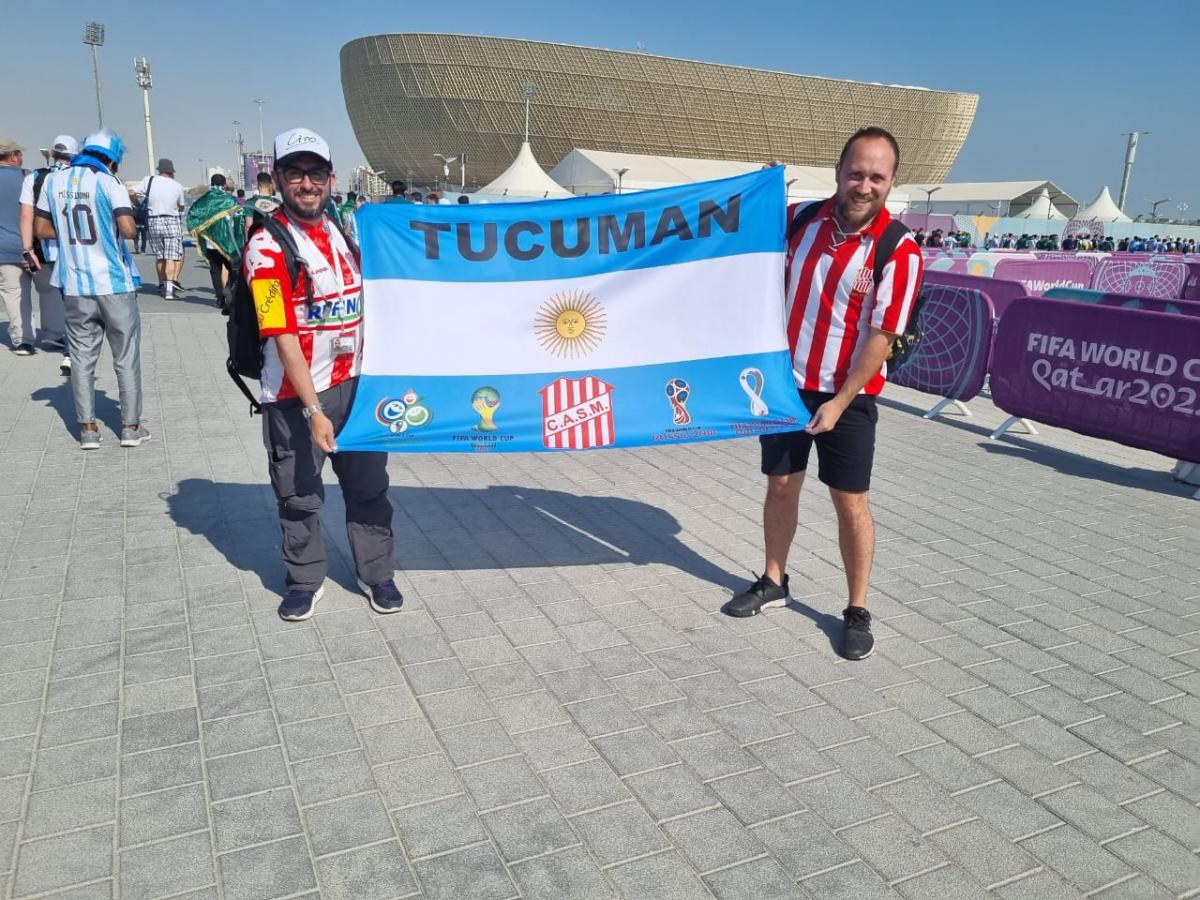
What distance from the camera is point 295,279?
3.50m

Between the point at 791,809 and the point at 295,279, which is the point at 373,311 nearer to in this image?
the point at 295,279

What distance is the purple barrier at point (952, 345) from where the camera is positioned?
346 inches

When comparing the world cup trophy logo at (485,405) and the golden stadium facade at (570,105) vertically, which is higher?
the golden stadium facade at (570,105)

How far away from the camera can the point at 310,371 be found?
3719mm

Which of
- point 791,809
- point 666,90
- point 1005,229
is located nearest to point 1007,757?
point 791,809

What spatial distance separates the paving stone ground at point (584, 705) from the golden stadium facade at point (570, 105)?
79358 millimetres

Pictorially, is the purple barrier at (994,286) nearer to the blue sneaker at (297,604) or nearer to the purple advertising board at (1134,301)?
the purple advertising board at (1134,301)

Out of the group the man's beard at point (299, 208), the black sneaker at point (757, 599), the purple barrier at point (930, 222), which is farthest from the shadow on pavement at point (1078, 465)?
the purple barrier at point (930, 222)

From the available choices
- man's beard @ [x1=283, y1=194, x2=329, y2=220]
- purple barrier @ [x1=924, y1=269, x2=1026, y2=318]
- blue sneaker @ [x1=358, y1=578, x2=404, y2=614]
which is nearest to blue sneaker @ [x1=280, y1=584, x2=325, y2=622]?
blue sneaker @ [x1=358, y1=578, x2=404, y2=614]

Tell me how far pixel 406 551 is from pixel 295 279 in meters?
1.89

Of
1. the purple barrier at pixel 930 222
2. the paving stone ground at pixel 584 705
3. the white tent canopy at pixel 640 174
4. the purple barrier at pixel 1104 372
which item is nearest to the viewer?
the paving stone ground at pixel 584 705

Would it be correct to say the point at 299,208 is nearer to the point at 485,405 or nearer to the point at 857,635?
the point at 485,405

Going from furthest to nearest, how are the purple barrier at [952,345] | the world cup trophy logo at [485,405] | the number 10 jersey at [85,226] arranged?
the purple barrier at [952,345]
the number 10 jersey at [85,226]
the world cup trophy logo at [485,405]

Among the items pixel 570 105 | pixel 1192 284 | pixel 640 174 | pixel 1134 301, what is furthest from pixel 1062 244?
pixel 570 105
